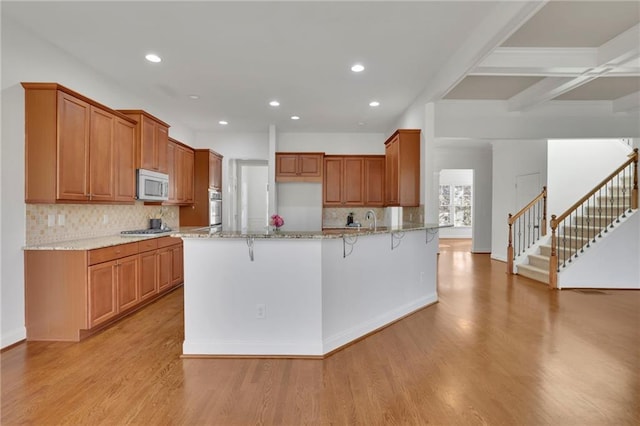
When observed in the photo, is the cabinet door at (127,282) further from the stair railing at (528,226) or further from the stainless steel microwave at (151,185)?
the stair railing at (528,226)

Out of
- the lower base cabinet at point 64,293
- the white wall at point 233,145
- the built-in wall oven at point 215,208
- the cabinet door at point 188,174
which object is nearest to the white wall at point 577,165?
the white wall at point 233,145

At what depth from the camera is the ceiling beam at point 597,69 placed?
11.5 feet

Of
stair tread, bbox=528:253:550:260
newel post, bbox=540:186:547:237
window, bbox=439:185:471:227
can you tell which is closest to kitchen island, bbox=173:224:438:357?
stair tread, bbox=528:253:550:260

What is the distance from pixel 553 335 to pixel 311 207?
16.5 ft

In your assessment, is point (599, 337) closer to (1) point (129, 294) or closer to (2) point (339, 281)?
(2) point (339, 281)

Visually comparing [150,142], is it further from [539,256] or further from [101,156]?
[539,256]

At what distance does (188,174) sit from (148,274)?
7.99ft

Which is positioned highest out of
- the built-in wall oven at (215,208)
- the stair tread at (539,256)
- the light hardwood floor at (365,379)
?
the built-in wall oven at (215,208)

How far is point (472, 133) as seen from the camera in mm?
5719

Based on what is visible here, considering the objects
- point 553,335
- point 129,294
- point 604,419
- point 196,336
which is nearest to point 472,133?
point 553,335

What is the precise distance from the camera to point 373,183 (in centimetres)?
723

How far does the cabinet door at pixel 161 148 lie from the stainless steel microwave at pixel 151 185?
4.7 inches

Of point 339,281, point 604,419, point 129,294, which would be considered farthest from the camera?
point 129,294

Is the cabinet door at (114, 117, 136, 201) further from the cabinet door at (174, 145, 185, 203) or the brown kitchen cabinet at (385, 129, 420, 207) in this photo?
the brown kitchen cabinet at (385, 129, 420, 207)
